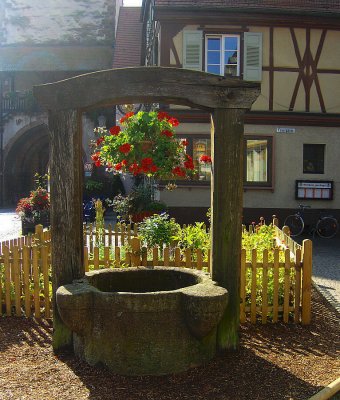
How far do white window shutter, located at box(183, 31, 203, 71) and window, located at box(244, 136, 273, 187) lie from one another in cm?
253

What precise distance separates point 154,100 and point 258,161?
419 inches

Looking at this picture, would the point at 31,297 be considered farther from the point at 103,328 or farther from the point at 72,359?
the point at 103,328

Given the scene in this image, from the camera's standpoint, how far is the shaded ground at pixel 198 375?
12.9ft

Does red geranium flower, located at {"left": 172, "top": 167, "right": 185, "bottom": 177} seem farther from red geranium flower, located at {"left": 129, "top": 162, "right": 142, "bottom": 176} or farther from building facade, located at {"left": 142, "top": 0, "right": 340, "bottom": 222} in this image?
building facade, located at {"left": 142, "top": 0, "right": 340, "bottom": 222}

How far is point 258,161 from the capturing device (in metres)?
15.1

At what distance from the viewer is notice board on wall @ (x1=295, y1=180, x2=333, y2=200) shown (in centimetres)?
1484

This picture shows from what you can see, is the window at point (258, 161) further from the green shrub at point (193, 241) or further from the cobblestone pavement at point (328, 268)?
the green shrub at point (193, 241)

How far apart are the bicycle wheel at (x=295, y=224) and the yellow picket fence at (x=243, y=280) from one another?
8.20 m

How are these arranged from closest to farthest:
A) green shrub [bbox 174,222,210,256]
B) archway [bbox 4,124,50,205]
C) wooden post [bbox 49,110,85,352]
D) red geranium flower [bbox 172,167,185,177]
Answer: wooden post [bbox 49,110,85,352]
red geranium flower [bbox 172,167,185,177]
green shrub [bbox 174,222,210,256]
archway [bbox 4,124,50,205]

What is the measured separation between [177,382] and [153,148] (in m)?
2.76

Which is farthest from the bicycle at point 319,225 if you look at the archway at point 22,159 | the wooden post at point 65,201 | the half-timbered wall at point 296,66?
the archway at point 22,159

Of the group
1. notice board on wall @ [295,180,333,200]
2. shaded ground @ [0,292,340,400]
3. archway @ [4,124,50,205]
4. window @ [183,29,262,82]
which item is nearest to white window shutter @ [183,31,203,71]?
window @ [183,29,262,82]

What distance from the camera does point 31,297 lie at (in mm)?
6469

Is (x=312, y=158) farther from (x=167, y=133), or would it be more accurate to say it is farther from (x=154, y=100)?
(x=154, y=100)
